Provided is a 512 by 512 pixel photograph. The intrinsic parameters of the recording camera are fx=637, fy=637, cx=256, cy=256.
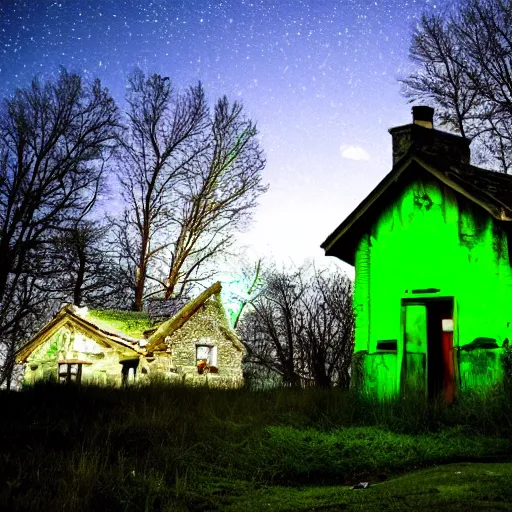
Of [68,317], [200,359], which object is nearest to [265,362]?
[200,359]

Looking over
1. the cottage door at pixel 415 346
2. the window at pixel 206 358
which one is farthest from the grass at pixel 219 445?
the window at pixel 206 358

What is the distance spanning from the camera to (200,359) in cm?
2597

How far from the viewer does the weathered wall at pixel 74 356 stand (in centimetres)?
2480

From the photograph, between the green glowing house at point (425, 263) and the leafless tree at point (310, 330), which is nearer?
the green glowing house at point (425, 263)

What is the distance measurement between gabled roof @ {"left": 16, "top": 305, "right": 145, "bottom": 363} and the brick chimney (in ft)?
44.5

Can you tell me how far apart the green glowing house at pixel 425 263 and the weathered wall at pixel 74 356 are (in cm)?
1314

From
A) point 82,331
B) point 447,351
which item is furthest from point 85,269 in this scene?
point 447,351

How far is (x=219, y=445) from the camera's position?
920 centimetres

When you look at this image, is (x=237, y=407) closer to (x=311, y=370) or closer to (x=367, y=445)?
(x=367, y=445)

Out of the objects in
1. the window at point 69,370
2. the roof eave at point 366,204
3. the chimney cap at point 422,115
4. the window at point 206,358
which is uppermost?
the chimney cap at point 422,115

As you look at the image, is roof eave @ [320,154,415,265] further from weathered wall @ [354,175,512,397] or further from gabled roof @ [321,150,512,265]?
weathered wall @ [354,175,512,397]

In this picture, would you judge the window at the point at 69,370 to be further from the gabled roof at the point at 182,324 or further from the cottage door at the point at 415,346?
the cottage door at the point at 415,346

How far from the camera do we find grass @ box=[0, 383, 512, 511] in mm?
7039

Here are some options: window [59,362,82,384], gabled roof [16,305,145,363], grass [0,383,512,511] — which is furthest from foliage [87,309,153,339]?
grass [0,383,512,511]
